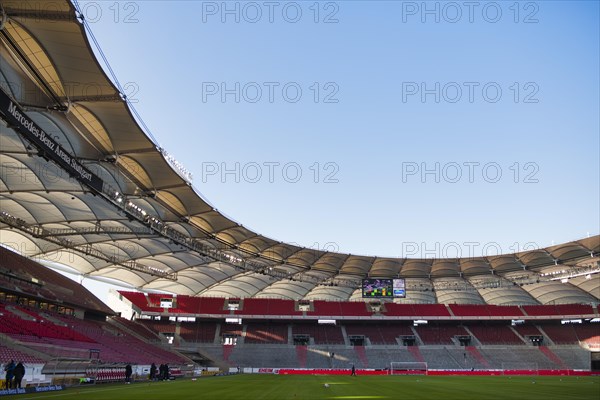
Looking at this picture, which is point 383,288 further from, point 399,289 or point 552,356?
point 552,356

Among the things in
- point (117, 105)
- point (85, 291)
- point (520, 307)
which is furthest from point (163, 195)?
point (520, 307)

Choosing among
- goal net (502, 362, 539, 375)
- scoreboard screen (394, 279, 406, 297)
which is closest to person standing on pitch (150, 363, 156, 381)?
scoreboard screen (394, 279, 406, 297)

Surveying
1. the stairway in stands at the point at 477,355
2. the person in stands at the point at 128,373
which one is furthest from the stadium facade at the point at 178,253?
the person in stands at the point at 128,373

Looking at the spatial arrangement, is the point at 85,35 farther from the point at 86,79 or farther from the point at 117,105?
the point at 117,105

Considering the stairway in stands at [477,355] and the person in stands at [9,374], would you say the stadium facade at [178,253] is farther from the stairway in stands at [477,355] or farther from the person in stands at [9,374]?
the person in stands at [9,374]

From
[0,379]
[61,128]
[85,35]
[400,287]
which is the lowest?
[0,379]

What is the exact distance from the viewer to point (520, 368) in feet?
198

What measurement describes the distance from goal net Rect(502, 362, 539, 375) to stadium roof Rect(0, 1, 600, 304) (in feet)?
33.4

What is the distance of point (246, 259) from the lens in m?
55.2

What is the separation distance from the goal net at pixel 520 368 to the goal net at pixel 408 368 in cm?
977

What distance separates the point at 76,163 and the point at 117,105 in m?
4.74

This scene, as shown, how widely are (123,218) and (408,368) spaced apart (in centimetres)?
4009

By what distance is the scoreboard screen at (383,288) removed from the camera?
53.2m

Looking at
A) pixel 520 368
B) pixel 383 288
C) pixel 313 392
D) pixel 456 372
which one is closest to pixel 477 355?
pixel 520 368
